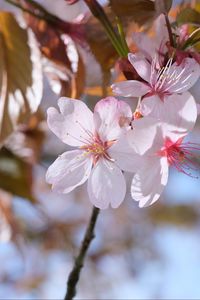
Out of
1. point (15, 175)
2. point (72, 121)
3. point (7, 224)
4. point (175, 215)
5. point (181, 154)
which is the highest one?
point (72, 121)

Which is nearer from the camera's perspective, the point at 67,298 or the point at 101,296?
the point at 67,298

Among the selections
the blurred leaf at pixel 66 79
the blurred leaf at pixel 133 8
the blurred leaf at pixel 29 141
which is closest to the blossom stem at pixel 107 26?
the blurred leaf at pixel 133 8

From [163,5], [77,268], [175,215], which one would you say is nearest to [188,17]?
[163,5]

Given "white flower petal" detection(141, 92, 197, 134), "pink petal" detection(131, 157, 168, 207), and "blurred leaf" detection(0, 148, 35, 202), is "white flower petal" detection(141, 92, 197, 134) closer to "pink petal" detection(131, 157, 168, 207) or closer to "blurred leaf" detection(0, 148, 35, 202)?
"pink petal" detection(131, 157, 168, 207)

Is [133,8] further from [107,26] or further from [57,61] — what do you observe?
[57,61]

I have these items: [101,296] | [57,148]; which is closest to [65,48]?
[57,148]

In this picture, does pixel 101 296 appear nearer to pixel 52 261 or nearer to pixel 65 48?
pixel 52 261

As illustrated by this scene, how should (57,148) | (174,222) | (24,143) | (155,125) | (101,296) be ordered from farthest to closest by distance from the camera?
(174,222), (101,296), (57,148), (24,143), (155,125)

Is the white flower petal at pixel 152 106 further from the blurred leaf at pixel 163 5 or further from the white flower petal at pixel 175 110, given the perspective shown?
the blurred leaf at pixel 163 5
